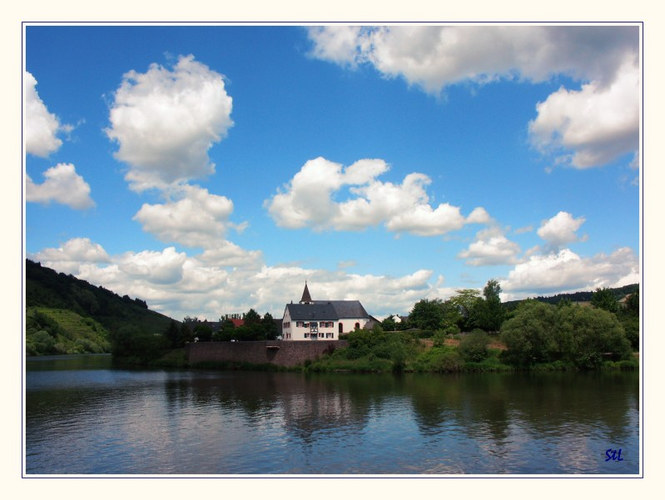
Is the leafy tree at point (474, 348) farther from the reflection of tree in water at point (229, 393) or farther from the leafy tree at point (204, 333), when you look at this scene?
the leafy tree at point (204, 333)

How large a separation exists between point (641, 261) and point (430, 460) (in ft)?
31.2

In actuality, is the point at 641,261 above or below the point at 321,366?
above

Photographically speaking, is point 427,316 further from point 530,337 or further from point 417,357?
point 530,337

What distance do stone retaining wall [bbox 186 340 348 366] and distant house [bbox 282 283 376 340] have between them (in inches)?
464

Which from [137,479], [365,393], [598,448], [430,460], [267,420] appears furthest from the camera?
[365,393]

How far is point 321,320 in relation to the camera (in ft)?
254

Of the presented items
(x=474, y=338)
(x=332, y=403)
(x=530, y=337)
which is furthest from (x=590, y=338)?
(x=332, y=403)

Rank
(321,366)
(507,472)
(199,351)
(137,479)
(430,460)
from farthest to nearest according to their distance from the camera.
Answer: (199,351)
(321,366)
(430,460)
(507,472)
(137,479)

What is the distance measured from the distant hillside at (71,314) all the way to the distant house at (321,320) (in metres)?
23.7

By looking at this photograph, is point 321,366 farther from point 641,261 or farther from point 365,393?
point 641,261

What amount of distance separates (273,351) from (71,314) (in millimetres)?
89962

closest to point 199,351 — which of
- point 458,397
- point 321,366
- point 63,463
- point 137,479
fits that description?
point 321,366

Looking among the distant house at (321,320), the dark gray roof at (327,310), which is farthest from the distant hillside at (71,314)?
the dark gray roof at (327,310)

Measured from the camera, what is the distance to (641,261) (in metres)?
14.9
